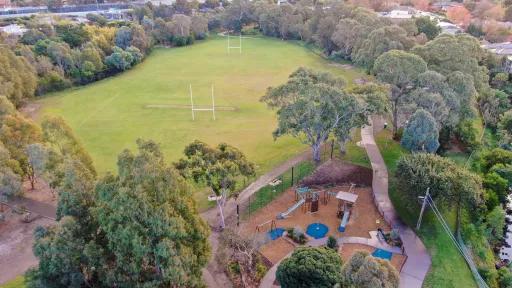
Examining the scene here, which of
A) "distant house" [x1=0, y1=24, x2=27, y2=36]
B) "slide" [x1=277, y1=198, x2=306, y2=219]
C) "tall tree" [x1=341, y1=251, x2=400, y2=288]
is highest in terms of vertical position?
"distant house" [x1=0, y1=24, x2=27, y2=36]

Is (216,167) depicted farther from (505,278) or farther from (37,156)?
(505,278)

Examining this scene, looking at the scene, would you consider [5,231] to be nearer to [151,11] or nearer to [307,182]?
[307,182]

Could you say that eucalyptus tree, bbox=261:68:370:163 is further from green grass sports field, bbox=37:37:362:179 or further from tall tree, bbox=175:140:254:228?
tall tree, bbox=175:140:254:228

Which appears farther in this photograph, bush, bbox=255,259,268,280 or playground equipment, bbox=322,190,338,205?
playground equipment, bbox=322,190,338,205

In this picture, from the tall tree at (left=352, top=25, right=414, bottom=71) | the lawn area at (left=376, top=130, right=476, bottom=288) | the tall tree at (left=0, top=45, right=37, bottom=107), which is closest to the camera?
the lawn area at (left=376, top=130, right=476, bottom=288)

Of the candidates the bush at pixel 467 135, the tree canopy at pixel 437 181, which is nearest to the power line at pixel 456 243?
the tree canopy at pixel 437 181

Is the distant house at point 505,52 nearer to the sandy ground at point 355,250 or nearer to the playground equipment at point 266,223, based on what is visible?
the sandy ground at point 355,250

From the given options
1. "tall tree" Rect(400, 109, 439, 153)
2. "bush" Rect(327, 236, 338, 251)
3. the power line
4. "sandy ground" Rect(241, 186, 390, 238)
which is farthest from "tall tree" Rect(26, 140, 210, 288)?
"tall tree" Rect(400, 109, 439, 153)
